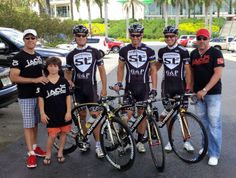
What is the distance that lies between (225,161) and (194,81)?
121 cm

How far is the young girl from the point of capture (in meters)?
5.09

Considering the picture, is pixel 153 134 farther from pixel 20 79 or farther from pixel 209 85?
pixel 20 79

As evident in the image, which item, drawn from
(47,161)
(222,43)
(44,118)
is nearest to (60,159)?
(47,161)

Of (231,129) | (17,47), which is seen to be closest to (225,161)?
(231,129)

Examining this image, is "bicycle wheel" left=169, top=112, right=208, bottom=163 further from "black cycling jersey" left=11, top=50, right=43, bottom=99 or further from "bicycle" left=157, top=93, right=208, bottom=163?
"black cycling jersey" left=11, top=50, right=43, bottom=99

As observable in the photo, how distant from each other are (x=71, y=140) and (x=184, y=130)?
1.70m

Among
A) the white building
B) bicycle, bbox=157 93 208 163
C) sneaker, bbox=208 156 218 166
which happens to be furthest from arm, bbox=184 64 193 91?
the white building

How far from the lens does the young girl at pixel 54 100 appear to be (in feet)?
16.7

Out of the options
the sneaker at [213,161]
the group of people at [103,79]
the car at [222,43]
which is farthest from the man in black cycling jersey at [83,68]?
the car at [222,43]

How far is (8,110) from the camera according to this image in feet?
30.2

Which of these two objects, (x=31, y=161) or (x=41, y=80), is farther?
(x=31, y=161)

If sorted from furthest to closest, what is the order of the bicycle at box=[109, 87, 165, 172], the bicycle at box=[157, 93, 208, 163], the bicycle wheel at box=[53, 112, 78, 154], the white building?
the white building, the bicycle wheel at box=[53, 112, 78, 154], the bicycle at box=[157, 93, 208, 163], the bicycle at box=[109, 87, 165, 172]

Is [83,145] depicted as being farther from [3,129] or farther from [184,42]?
[184,42]

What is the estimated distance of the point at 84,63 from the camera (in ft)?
17.4
